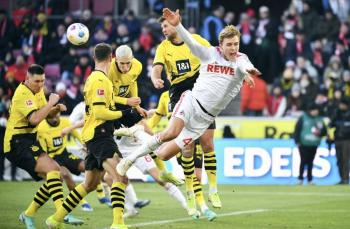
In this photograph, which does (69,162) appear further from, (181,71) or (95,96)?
(95,96)

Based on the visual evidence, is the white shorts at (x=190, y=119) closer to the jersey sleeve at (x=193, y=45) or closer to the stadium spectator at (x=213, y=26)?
the jersey sleeve at (x=193, y=45)

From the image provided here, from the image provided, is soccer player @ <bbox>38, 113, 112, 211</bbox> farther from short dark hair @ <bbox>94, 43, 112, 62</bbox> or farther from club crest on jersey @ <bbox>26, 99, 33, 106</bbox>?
short dark hair @ <bbox>94, 43, 112, 62</bbox>

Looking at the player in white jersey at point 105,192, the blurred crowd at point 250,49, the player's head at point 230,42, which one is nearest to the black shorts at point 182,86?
the player in white jersey at point 105,192

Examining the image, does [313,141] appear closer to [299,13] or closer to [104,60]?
[299,13]

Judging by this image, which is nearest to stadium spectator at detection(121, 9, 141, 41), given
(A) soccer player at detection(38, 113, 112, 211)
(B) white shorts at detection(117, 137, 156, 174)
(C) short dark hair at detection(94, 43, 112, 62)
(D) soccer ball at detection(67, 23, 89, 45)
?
(A) soccer player at detection(38, 113, 112, 211)

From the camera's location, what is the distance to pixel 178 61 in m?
16.2

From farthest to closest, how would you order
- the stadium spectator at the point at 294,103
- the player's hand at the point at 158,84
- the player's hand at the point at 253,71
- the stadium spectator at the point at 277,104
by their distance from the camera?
the stadium spectator at the point at 277,104, the stadium spectator at the point at 294,103, the player's hand at the point at 158,84, the player's hand at the point at 253,71

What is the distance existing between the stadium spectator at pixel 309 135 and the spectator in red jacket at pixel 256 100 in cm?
231

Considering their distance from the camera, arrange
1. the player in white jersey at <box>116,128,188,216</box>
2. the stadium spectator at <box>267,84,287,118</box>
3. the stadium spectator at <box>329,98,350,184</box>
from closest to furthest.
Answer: the player in white jersey at <box>116,128,188,216</box>, the stadium spectator at <box>329,98,350,184</box>, the stadium spectator at <box>267,84,287,118</box>

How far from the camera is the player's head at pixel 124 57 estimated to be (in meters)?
16.0

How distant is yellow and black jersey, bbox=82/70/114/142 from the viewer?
1379cm

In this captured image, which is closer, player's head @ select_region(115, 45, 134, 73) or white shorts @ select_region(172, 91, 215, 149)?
white shorts @ select_region(172, 91, 215, 149)

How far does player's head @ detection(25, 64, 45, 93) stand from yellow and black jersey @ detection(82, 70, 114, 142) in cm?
84

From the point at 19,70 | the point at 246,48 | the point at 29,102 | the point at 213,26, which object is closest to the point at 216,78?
the point at 29,102
